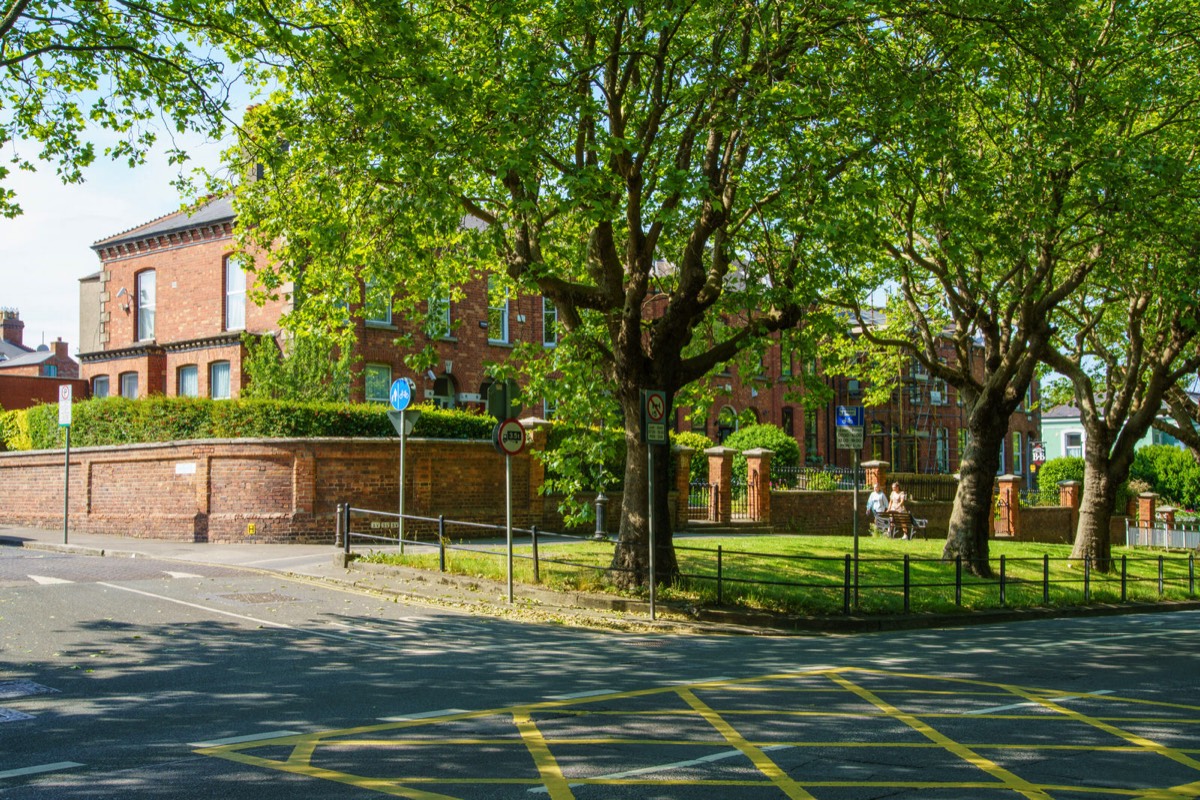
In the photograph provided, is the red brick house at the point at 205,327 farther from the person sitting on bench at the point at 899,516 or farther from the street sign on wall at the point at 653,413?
the street sign on wall at the point at 653,413

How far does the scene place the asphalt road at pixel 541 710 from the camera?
20.4 feet

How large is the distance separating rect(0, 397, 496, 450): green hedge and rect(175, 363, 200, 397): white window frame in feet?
22.8

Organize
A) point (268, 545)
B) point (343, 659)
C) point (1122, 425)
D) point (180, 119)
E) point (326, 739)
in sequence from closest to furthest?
point (326, 739) < point (343, 659) < point (180, 119) < point (268, 545) < point (1122, 425)

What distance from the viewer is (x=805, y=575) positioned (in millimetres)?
19312

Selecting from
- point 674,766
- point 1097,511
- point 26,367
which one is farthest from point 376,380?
point 26,367

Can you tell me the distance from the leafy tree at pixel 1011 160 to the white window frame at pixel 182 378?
2193cm

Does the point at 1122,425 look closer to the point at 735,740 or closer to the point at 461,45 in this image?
the point at 461,45

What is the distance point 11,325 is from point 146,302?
44.4 metres

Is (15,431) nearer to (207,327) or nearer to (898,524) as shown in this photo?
(207,327)

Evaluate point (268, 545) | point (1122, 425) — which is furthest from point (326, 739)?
point (1122, 425)

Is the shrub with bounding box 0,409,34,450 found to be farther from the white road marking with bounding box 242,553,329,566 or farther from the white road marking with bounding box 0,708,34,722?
the white road marking with bounding box 0,708,34,722

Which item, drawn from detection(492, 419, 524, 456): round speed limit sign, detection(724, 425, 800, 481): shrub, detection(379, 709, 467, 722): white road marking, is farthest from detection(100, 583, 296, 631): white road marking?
detection(724, 425, 800, 481): shrub

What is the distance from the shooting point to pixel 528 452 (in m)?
25.1

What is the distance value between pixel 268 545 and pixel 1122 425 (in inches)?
852
